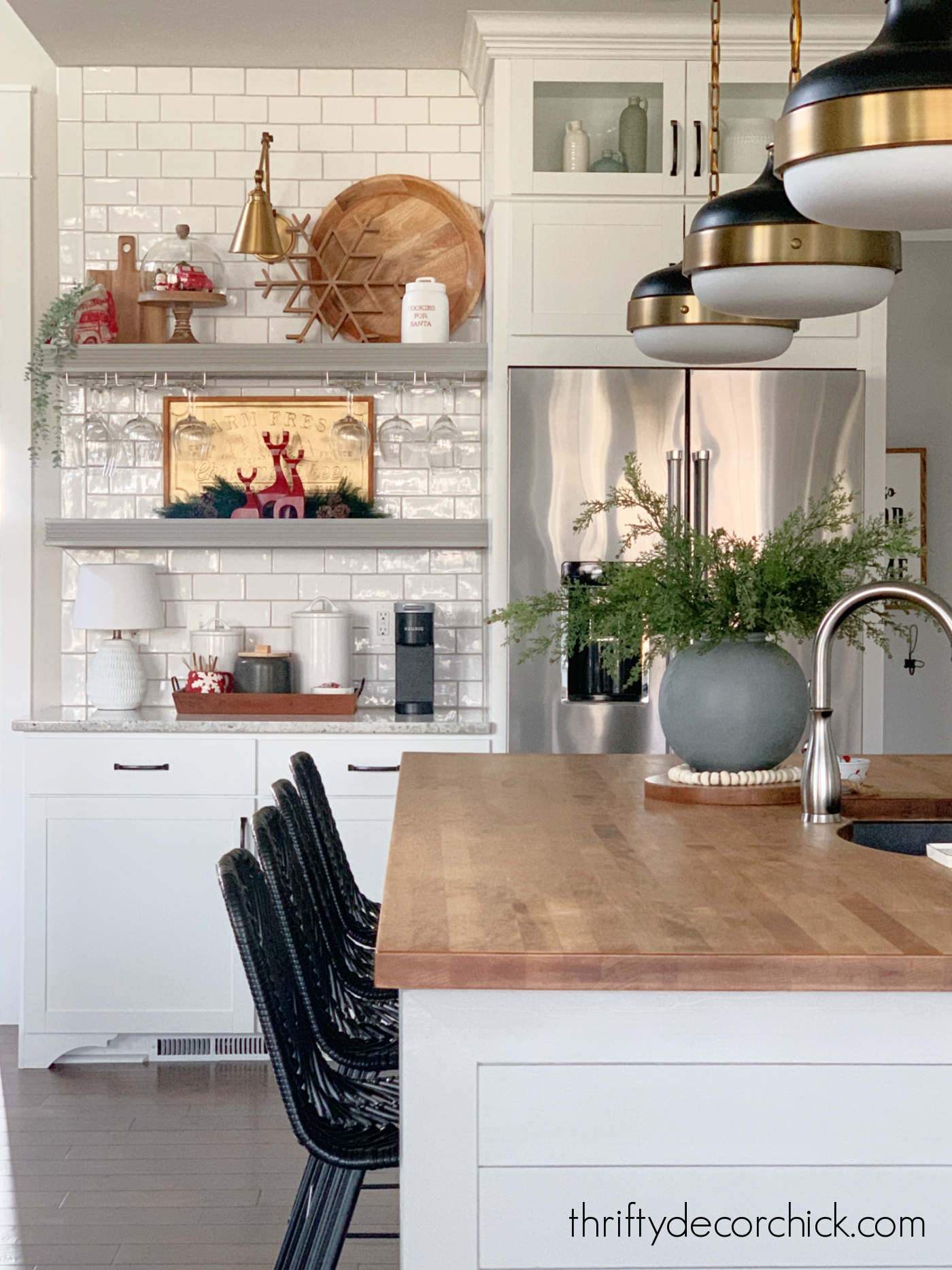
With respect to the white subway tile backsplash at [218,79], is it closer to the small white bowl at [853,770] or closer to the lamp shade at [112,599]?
the lamp shade at [112,599]

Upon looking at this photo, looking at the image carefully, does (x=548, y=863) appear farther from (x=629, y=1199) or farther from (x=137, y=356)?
(x=137, y=356)

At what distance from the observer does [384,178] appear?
486 cm

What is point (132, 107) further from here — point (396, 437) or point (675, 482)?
point (675, 482)

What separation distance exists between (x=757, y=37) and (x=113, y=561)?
272 cm

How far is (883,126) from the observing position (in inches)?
59.9

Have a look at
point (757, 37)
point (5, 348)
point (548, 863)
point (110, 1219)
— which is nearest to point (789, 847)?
point (548, 863)

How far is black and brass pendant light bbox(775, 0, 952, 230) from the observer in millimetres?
1500

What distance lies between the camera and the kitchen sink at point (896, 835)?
107 inches

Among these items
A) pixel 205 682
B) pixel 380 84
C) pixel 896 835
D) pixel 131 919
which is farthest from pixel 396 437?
pixel 896 835

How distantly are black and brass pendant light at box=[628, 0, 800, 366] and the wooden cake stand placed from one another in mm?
2245

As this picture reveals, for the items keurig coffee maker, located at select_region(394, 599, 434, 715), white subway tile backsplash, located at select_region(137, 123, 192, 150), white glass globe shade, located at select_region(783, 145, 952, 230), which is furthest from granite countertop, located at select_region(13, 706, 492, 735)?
white glass globe shade, located at select_region(783, 145, 952, 230)

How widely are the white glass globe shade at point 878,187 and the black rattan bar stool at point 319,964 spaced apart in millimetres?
→ 1231

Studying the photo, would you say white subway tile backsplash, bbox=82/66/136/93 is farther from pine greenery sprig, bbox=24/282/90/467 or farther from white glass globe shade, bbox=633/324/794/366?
white glass globe shade, bbox=633/324/794/366

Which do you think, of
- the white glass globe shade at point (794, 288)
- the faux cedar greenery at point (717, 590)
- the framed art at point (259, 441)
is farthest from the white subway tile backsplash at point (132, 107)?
the white glass globe shade at point (794, 288)
